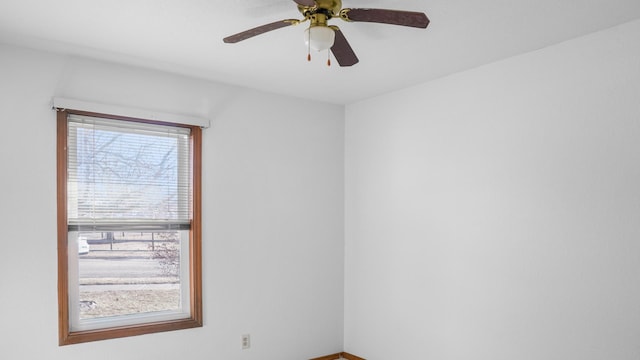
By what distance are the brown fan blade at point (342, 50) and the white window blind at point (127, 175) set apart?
163 cm

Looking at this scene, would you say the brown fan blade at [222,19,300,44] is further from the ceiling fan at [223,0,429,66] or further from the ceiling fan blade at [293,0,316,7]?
the ceiling fan blade at [293,0,316,7]

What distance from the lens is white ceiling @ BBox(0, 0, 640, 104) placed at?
7.71 ft

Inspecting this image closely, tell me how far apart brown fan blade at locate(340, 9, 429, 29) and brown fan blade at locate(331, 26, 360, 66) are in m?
0.12

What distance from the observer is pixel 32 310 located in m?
2.93

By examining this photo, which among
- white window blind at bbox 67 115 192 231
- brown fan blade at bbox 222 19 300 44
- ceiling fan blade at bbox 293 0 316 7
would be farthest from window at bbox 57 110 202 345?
ceiling fan blade at bbox 293 0 316 7

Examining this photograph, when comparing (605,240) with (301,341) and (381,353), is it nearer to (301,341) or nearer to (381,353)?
(381,353)

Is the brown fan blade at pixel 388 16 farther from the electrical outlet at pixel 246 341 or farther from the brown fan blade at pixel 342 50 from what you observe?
the electrical outlet at pixel 246 341

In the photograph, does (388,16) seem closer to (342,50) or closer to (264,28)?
(342,50)

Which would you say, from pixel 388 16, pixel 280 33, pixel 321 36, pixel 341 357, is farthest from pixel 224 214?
pixel 388 16

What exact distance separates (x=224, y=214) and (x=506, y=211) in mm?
2188

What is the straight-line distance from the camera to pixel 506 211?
123 inches

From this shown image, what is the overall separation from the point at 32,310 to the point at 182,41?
2004mm

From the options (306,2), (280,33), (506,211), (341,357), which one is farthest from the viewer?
(341,357)

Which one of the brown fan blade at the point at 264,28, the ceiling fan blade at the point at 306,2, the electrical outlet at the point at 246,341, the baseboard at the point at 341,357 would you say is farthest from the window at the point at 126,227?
the ceiling fan blade at the point at 306,2
